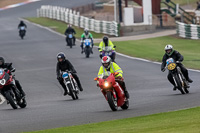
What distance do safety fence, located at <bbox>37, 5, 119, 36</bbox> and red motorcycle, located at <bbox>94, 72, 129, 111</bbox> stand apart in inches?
1355

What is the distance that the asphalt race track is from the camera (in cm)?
1397

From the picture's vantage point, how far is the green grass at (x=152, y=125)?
1088cm

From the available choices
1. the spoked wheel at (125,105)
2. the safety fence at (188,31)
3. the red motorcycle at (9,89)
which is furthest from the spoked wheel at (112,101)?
the safety fence at (188,31)

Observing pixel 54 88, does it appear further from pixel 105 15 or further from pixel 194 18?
pixel 105 15

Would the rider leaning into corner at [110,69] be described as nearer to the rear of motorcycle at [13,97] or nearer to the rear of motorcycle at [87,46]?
the rear of motorcycle at [13,97]

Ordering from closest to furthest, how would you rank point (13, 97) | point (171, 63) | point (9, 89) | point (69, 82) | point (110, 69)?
point (110, 69) → point (9, 89) → point (13, 97) → point (171, 63) → point (69, 82)

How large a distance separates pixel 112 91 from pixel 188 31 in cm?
3173

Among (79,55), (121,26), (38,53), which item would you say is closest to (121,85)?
(79,55)

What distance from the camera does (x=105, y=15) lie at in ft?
211

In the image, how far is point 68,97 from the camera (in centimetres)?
2088

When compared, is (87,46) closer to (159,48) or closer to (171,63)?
(159,48)

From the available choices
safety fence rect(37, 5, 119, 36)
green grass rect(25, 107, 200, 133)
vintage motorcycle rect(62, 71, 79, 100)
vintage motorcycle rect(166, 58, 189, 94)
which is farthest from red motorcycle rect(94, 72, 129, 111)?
→ safety fence rect(37, 5, 119, 36)

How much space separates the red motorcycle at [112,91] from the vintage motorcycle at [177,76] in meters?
3.30

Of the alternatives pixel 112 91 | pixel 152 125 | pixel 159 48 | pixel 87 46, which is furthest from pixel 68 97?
pixel 159 48
